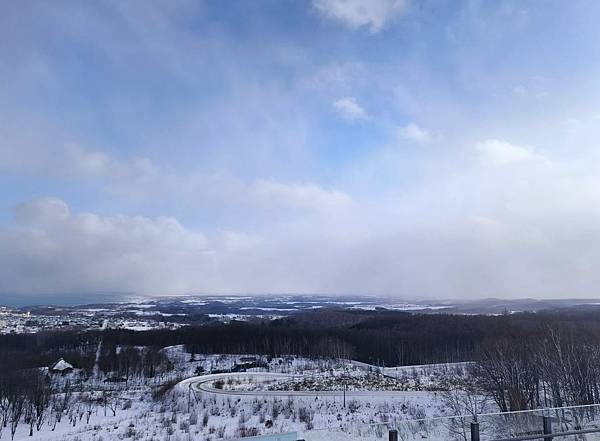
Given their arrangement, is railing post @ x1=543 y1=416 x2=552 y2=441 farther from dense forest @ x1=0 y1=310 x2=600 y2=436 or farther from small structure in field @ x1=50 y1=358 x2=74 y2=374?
small structure in field @ x1=50 y1=358 x2=74 y2=374

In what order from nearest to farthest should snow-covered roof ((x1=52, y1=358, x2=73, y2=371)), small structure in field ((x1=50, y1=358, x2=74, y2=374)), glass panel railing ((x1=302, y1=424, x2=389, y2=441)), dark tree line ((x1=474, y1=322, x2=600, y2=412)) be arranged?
glass panel railing ((x1=302, y1=424, x2=389, y2=441))
dark tree line ((x1=474, y1=322, x2=600, y2=412))
small structure in field ((x1=50, y1=358, x2=74, y2=374))
snow-covered roof ((x1=52, y1=358, x2=73, y2=371))

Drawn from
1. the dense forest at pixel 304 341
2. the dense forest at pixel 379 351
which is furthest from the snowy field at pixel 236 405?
the dense forest at pixel 304 341

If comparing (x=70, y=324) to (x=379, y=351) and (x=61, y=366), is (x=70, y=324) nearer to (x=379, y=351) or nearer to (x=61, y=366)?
(x=61, y=366)

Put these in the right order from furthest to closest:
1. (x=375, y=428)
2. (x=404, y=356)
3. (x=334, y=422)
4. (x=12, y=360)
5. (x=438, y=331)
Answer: (x=438, y=331)
(x=404, y=356)
(x=12, y=360)
(x=334, y=422)
(x=375, y=428)

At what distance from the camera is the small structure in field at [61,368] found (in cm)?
5435

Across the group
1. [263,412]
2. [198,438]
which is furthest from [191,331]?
[198,438]

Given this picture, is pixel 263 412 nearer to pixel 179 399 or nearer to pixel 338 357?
pixel 179 399

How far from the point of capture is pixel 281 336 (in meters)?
79.1

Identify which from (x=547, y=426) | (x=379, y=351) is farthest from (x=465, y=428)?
(x=379, y=351)

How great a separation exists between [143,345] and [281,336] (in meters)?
23.4

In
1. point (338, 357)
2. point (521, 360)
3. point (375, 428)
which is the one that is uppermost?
point (375, 428)

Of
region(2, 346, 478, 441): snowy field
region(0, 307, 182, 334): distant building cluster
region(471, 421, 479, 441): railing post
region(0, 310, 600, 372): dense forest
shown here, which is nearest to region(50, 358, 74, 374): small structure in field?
region(0, 310, 600, 372): dense forest

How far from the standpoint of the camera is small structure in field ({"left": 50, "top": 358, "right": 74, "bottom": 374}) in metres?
54.3

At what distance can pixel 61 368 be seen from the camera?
180 ft
